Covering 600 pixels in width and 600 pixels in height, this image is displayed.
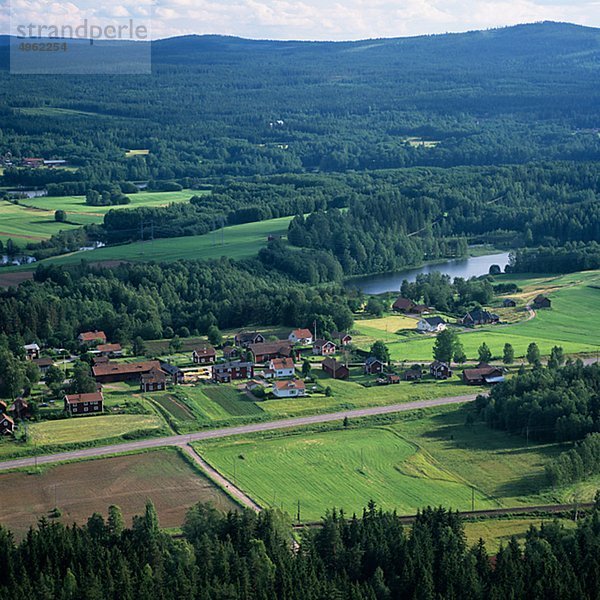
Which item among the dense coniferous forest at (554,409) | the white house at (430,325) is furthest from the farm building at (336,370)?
the white house at (430,325)

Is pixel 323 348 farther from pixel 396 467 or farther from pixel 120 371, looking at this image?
pixel 396 467

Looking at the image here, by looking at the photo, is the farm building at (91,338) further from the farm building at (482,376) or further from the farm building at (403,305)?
the farm building at (482,376)

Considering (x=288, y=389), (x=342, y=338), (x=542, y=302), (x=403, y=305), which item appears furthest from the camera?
(x=542, y=302)

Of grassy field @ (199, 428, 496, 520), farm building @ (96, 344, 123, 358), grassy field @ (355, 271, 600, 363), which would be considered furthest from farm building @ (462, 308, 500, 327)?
grassy field @ (199, 428, 496, 520)

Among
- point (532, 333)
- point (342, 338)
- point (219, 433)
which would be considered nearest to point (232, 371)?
point (342, 338)

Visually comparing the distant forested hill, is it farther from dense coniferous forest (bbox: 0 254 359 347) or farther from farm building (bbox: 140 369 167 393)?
farm building (bbox: 140 369 167 393)

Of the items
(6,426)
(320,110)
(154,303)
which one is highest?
(320,110)
